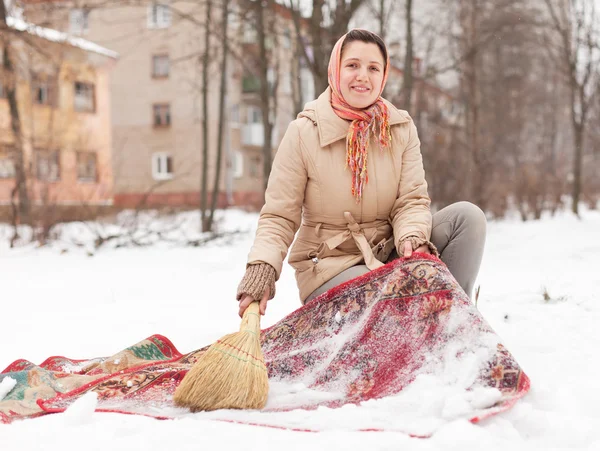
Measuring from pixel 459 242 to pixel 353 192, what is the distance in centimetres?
49

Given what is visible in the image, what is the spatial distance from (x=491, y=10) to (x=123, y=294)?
9.87 metres

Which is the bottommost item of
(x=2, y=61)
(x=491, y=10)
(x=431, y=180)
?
(x=431, y=180)

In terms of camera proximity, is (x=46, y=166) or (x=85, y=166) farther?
(x=85, y=166)

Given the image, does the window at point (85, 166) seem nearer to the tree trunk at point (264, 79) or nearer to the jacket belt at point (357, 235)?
the tree trunk at point (264, 79)

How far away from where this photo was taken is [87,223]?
26.0ft

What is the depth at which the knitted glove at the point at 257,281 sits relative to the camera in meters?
2.31

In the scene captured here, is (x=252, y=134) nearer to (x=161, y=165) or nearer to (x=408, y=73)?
(x=161, y=165)

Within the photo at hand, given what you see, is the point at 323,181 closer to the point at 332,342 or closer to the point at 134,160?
the point at 332,342

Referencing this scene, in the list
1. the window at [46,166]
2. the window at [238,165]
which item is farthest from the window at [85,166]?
the window at [238,165]

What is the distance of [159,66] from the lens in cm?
2552

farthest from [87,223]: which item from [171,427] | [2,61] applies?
[171,427]

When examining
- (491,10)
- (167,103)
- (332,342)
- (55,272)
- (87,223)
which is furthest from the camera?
(167,103)

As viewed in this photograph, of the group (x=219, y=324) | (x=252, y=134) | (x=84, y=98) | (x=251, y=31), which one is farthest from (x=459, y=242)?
(x=252, y=134)

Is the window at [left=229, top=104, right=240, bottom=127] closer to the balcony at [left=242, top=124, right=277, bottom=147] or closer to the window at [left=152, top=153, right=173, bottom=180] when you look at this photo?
the balcony at [left=242, top=124, right=277, bottom=147]
